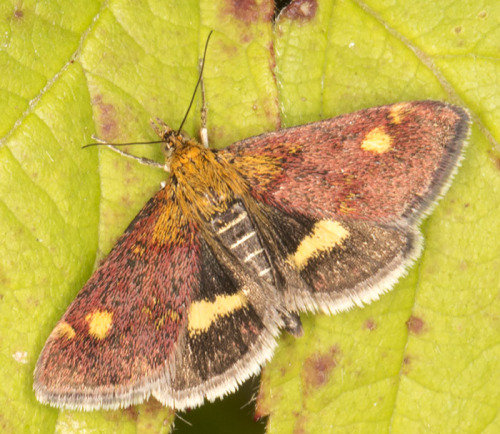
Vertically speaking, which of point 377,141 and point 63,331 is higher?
point 63,331

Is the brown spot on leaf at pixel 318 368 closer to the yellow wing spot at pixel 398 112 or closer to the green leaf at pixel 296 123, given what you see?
the green leaf at pixel 296 123

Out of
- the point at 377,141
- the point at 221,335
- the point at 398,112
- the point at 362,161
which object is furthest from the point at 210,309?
the point at 398,112

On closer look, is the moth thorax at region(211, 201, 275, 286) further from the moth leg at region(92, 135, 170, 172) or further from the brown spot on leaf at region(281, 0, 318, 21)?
the brown spot on leaf at region(281, 0, 318, 21)

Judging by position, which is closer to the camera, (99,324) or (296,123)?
(99,324)

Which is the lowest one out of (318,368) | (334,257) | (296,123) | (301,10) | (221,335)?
(318,368)

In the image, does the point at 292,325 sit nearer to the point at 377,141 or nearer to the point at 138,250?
the point at 138,250

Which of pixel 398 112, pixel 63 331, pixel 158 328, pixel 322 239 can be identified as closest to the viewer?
pixel 63 331
